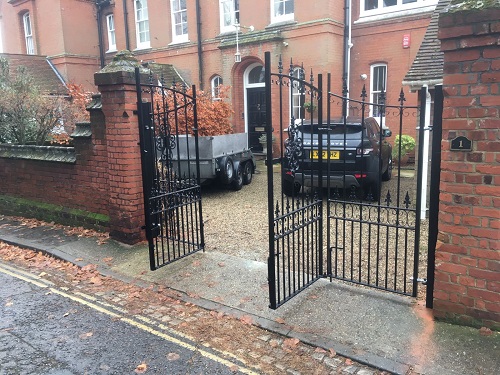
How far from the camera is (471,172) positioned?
3289mm

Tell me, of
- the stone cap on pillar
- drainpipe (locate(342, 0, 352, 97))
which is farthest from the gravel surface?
drainpipe (locate(342, 0, 352, 97))

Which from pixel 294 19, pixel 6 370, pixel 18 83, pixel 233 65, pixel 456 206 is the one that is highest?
pixel 294 19

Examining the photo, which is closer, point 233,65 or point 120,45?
point 233,65

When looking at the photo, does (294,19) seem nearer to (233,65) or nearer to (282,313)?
(233,65)

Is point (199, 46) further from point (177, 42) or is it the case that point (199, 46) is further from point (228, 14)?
point (228, 14)

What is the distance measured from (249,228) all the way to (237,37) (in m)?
10.6

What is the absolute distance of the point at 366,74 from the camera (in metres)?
14.6

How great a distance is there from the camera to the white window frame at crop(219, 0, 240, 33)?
16.6m

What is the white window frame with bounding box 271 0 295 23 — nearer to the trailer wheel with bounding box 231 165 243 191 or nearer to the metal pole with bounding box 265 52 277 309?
the trailer wheel with bounding box 231 165 243 191

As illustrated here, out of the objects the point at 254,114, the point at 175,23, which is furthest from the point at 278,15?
the point at 175,23

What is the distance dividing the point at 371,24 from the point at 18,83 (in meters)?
11.2

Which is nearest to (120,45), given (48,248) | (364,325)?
(48,248)

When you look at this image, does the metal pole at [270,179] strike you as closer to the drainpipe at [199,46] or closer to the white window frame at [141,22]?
the drainpipe at [199,46]

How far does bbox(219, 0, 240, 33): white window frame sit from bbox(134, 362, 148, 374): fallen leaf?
1538 cm
